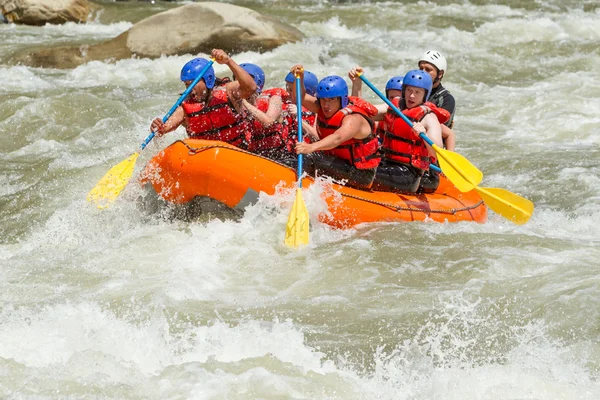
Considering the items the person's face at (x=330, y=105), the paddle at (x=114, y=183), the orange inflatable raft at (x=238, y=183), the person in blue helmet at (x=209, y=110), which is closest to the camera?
the orange inflatable raft at (x=238, y=183)

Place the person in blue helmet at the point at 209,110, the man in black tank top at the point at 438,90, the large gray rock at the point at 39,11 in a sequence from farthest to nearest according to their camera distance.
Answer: the large gray rock at the point at 39,11, the man in black tank top at the point at 438,90, the person in blue helmet at the point at 209,110

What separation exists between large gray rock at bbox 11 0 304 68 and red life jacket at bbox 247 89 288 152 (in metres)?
5.38

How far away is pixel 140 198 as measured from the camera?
6.11m

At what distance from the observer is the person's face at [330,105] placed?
5859 millimetres

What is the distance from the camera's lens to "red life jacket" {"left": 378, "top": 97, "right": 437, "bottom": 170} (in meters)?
6.22

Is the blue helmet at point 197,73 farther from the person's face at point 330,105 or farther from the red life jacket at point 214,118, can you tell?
the person's face at point 330,105

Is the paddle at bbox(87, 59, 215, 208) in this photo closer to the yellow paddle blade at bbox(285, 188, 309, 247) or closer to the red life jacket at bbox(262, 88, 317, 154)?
the red life jacket at bbox(262, 88, 317, 154)

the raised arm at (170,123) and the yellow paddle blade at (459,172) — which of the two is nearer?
the raised arm at (170,123)

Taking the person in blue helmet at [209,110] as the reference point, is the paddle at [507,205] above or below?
below

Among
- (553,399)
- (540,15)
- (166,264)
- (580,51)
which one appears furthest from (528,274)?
(540,15)

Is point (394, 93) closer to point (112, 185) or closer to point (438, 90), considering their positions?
point (438, 90)

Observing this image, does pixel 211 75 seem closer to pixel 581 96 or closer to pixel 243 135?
pixel 243 135

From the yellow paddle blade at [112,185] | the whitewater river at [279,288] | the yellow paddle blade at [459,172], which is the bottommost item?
the whitewater river at [279,288]

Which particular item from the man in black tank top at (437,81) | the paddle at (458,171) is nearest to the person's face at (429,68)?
the man in black tank top at (437,81)
